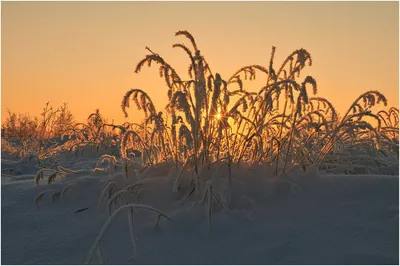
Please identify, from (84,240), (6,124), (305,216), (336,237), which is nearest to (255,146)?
(305,216)

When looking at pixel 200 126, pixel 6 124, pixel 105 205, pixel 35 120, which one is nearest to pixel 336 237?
pixel 200 126

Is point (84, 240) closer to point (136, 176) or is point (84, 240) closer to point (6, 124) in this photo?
point (136, 176)

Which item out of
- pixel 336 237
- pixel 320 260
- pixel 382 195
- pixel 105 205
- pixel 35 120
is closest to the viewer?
pixel 320 260

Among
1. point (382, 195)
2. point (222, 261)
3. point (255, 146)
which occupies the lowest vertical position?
point (222, 261)

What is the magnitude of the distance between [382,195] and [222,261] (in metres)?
0.95

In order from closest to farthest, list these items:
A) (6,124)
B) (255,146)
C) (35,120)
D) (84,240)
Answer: (84,240)
(255,146)
(35,120)
(6,124)

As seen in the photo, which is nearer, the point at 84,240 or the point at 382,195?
the point at 84,240

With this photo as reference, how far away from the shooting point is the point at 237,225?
2.01 meters

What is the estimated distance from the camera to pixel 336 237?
179cm

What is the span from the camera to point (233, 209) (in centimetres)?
218

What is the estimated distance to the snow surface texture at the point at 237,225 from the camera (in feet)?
5.71

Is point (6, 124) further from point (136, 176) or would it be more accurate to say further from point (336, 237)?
point (336, 237)

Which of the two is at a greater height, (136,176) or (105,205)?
(136,176)

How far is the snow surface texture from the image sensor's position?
1.74 metres
